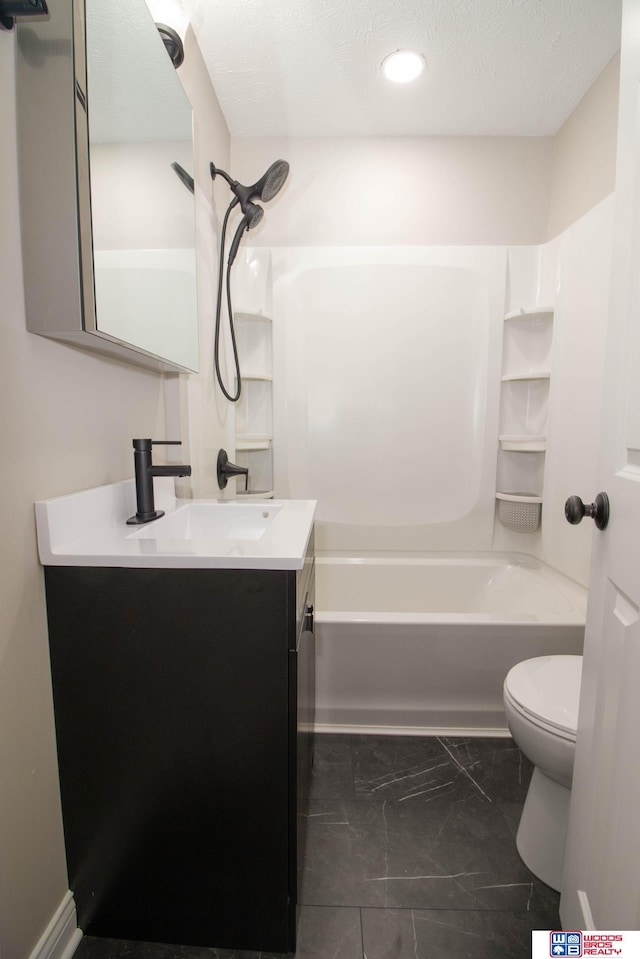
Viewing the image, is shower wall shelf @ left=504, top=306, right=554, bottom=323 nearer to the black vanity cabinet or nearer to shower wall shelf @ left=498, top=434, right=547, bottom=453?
shower wall shelf @ left=498, top=434, right=547, bottom=453

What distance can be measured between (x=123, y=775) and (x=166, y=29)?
194 centimetres

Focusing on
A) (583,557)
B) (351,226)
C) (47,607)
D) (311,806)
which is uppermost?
(351,226)

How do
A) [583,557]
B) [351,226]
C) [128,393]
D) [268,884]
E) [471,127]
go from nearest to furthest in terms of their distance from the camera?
1. [268,884]
2. [128,393]
3. [583,557]
4. [471,127]
5. [351,226]

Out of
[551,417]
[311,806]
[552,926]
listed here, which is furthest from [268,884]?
[551,417]

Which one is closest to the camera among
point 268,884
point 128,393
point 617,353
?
point 617,353

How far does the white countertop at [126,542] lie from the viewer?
851 mm

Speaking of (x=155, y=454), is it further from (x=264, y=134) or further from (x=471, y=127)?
(x=471, y=127)

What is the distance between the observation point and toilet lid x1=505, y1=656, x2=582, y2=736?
3.60 feet

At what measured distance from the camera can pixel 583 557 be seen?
1.89 meters

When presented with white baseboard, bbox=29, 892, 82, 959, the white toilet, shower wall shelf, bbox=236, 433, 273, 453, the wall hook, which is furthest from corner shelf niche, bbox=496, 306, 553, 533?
white baseboard, bbox=29, 892, 82, 959

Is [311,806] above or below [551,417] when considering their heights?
below

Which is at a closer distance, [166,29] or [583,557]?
[166,29]

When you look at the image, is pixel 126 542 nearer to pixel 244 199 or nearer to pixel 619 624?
pixel 619 624

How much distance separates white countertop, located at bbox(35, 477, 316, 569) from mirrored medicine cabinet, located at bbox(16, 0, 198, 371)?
36 cm
